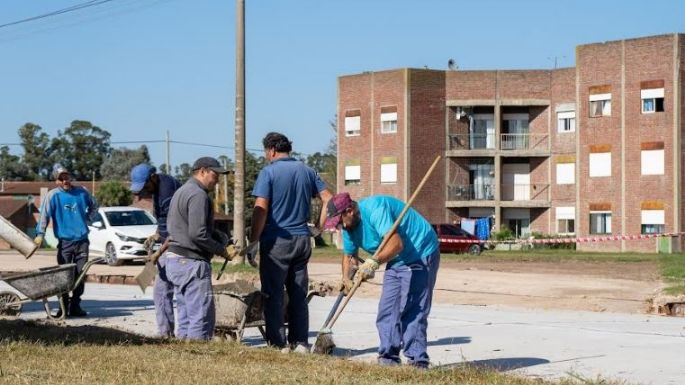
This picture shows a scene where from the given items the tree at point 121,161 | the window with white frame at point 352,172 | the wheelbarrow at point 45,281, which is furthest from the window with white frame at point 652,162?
the tree at point 121,161

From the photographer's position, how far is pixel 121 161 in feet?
461

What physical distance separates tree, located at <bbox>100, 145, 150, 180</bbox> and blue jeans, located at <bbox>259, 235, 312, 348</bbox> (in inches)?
4971

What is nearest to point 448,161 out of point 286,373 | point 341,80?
point 341,80

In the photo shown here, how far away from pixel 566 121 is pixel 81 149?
83.7 meters

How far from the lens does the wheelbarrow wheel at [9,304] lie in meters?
14.5

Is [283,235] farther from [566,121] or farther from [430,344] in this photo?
[566,121]

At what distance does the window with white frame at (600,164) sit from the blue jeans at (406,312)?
5644 cm

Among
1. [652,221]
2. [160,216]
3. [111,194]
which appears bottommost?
[652,221]

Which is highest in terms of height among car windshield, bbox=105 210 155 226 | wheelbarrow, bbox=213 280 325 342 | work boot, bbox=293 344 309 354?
car windshield, bbox=105 210 155 226

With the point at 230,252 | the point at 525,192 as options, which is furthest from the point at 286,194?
the point at 525,192

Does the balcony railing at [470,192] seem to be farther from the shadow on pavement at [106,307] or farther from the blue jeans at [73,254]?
the blue jeans at [73,254]

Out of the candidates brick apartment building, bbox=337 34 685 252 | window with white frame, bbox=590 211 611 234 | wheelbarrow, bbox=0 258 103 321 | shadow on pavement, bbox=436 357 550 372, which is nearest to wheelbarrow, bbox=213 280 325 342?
shadow on pavement, bbox=436 357 550 372

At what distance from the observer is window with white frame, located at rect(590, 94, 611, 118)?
64425mm

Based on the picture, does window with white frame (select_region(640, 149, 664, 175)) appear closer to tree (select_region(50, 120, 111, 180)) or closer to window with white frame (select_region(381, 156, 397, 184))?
window with white frame (select_region(381, 156, 397, 184))
